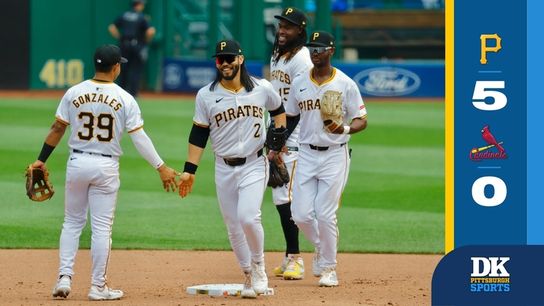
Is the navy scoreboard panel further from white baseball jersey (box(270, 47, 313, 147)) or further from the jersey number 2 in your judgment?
white baseball jersey (box(270, 47, 313, 147))

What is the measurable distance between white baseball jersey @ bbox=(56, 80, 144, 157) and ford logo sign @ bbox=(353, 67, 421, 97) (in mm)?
20777

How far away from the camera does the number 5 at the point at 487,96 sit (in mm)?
7391

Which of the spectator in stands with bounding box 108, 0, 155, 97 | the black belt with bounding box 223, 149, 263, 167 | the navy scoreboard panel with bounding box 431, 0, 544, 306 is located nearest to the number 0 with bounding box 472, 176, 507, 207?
→ the navy scoreboard panel with bounding box 431, 0, 544, 306

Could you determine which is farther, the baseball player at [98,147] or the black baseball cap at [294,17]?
the black baseball cap at [294,17]

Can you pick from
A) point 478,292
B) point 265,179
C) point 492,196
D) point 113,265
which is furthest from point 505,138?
point 113,265

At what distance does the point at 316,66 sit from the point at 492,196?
287cm

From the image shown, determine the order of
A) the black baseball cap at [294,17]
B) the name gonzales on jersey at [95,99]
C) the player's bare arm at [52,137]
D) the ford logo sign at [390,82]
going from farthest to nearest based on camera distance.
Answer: the ford logo sign at [390,82] < the black baseball cap at [294,17] < the player's bare arm at [52,137] < the name gonzales on jersey at [95,99]

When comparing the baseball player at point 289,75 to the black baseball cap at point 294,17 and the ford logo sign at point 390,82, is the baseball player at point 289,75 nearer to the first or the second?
the black baseball cap at point 294,17

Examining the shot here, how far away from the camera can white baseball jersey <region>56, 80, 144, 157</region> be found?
29.7 feet

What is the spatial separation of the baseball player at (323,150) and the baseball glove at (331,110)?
105 mm

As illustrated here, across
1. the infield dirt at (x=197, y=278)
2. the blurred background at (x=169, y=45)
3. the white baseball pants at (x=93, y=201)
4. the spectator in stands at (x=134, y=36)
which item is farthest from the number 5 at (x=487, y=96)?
the blurred background at (x=169, y=45)

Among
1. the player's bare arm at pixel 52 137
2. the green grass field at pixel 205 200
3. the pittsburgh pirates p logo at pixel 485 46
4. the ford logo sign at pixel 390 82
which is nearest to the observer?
the pittsburgh pirates p logo at pixel 485 46

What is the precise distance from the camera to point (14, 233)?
12.9 meters

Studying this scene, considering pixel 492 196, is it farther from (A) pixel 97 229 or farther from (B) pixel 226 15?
(B) pixel 226 15
